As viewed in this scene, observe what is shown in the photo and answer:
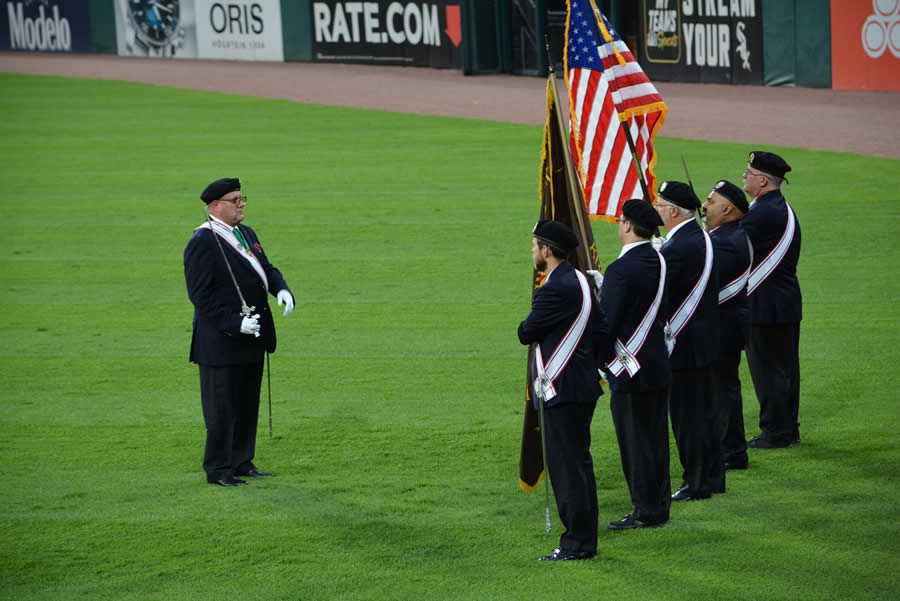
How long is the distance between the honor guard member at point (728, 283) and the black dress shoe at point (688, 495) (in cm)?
35

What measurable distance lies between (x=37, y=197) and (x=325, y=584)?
13751 millimetres

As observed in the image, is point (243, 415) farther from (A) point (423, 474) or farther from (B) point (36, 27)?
(B) point (36, 27)

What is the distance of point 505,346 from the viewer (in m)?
11.9

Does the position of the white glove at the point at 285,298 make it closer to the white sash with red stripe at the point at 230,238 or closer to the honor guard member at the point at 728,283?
the white sash with red stripe at the point at 230,238

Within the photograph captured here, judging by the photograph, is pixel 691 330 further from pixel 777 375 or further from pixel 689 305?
pixel 777 375

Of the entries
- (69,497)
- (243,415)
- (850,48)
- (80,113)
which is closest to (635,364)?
(243,415)

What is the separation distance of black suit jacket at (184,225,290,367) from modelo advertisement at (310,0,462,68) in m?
25.0

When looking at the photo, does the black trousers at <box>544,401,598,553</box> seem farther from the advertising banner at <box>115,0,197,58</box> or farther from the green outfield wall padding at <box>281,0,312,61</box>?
the advertising banner at <box>115,0,197,58</box>

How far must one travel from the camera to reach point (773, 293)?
890 cm

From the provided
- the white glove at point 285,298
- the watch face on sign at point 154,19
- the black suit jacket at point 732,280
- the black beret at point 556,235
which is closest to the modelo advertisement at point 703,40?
the watch face on sign at point 154,19

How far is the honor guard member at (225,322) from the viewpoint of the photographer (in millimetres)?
8398

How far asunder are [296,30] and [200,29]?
4173 millimetres

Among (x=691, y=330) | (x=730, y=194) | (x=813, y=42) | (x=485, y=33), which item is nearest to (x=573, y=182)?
(x=730, y=194)

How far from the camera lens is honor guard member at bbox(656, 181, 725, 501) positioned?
7.82 metres
